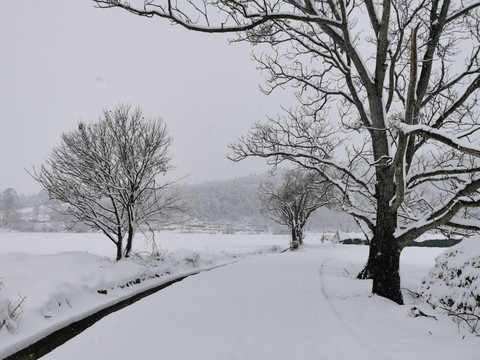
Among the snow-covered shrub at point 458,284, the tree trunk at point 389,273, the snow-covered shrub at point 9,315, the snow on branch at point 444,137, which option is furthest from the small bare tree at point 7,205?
the snow on branch at point 444,137

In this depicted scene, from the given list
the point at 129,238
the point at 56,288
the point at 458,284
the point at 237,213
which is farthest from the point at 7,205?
the point at 458,284

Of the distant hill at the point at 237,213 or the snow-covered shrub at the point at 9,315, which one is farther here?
the distant hill at the point at 237,213

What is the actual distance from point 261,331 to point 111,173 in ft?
35.4

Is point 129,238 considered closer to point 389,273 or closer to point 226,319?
point 226,319

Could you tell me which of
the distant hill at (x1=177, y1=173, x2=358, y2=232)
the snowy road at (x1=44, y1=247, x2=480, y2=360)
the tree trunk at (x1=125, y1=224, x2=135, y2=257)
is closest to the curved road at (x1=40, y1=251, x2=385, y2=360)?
the snowy road at (x1=44, y1=247, x2=480, y2=360)

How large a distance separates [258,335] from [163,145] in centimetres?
1137

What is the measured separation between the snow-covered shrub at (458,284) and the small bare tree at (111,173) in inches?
434

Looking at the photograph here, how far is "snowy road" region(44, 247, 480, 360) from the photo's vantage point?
3631 millimetres

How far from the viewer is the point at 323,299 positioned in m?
6.96

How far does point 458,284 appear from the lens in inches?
221

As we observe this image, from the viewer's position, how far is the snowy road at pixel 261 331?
363cm

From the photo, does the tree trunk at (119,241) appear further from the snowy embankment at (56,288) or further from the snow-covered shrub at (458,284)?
the snow-covered shrub at (458,284)

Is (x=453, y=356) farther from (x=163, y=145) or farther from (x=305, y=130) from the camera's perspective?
(x=163, y=145)

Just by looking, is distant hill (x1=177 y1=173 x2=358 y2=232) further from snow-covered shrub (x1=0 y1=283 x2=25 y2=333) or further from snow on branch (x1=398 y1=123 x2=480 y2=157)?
snow on branch (x1=398 y1=123 x2=480 y2=157)
